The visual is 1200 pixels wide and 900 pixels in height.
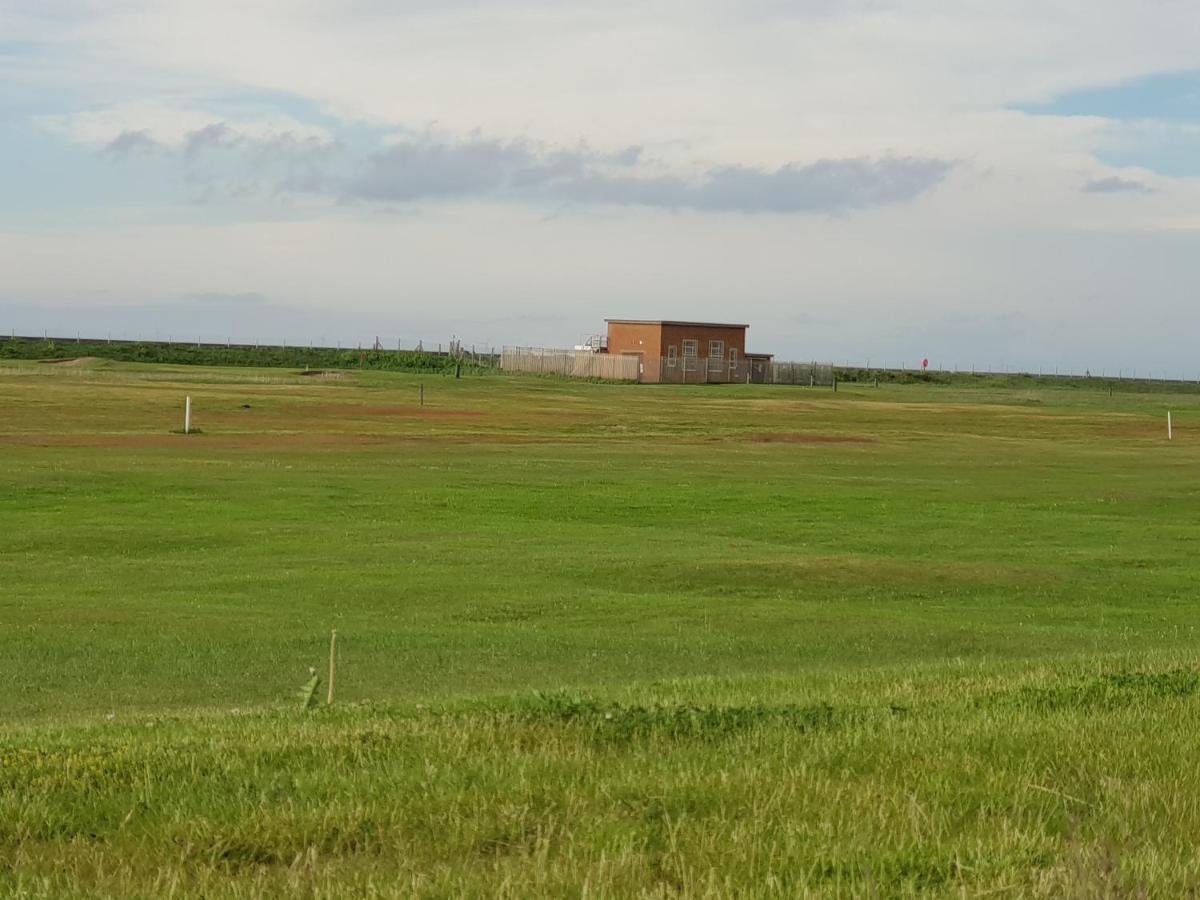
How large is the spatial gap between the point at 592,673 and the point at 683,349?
334 ft

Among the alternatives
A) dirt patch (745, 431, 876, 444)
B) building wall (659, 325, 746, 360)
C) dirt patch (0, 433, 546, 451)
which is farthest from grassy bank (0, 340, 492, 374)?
dirt patch (0, 433, 546, 451)

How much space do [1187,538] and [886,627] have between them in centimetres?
1201

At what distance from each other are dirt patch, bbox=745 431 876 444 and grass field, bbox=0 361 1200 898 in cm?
1038

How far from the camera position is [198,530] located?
89.7ft

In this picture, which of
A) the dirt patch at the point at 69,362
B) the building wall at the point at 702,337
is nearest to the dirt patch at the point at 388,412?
the building wall at the point at 702,337

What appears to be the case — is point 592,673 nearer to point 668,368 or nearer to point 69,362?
point 668,368

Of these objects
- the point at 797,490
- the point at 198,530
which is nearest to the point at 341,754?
the point at 198,530

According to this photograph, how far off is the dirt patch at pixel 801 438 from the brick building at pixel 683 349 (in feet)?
166

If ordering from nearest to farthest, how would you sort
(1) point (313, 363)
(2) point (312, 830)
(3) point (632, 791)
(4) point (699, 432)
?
(2) point (312, 830), (3) point (632, 791), (4) point (699, 432), (1) point (313, 363)

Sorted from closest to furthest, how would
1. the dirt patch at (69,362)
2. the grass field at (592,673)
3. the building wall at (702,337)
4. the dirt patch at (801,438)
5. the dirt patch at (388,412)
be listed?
the grass field at (592,673) < the dirt patch at (801,438) < the dirt patch at (388,412) < the building wall at (702,337) < the dirt patch at (69,362)

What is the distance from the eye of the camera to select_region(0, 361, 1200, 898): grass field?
231 inches

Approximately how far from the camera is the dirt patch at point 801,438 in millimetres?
58594

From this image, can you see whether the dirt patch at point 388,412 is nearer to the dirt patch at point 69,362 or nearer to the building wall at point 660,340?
the building wall at point 660,340

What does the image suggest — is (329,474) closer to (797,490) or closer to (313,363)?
(797,490)
